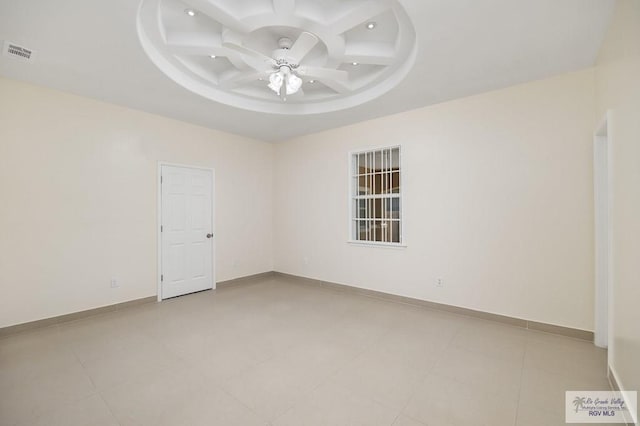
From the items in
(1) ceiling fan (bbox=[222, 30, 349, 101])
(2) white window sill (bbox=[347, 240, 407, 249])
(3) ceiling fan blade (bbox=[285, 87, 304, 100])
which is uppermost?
(3) ceiling fan blade (bbox=[285, 87, 304, 100])

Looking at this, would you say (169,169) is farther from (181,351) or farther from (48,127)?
(181,351)

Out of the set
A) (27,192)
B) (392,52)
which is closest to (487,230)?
(392,52)

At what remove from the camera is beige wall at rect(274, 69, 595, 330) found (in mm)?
2941

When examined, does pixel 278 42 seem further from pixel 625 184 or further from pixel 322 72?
pixel 625 184

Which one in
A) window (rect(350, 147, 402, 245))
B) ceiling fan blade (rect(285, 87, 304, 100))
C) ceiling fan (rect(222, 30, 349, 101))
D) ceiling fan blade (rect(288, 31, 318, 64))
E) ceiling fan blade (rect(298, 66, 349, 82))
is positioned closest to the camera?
ceiling fan blade (rect(288, 31, 318, 64))

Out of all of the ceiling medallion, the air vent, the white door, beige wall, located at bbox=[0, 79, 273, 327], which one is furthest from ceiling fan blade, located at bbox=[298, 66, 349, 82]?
the white door

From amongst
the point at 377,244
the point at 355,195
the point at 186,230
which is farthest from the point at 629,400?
the point at 186,230

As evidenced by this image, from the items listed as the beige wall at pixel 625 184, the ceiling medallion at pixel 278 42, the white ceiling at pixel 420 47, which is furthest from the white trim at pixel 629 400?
the ceiling medallion at pixel 278 42

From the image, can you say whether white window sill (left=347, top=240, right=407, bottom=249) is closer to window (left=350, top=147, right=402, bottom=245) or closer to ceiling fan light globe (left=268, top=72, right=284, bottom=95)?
window (left=350, top=147, right=402, bottom=245)

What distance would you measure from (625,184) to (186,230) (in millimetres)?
5130

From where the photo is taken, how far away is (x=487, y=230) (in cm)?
343

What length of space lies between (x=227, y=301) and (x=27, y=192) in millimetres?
2739

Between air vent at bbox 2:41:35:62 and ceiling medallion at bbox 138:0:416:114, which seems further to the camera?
air vent at bbox 2:41:35:62

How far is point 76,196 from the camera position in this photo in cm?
354
